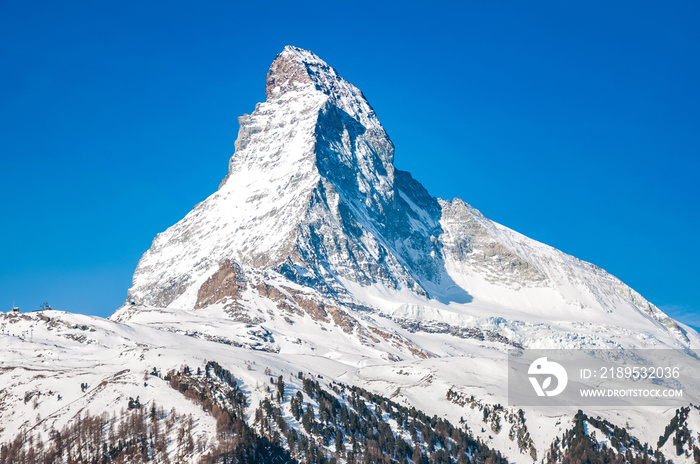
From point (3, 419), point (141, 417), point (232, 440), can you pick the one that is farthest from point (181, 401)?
point (3, 419)

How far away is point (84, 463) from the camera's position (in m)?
176

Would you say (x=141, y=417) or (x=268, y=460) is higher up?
(x=141, y=417)

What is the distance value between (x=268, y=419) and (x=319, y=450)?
595 inches

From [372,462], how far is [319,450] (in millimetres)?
13204

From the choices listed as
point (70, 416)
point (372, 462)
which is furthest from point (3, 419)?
point (372, 462)

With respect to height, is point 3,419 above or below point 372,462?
above

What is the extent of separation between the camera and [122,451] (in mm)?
179250

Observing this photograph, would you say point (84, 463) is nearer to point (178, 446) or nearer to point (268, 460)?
point (178, 446)

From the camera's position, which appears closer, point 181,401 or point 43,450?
point 43,450

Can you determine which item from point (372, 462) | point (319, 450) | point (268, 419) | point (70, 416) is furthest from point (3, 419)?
point (372, 462)

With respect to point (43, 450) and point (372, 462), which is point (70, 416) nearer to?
point (43, 450)

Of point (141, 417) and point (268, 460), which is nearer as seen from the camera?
point (268, 460)

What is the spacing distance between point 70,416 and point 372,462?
72.4 meters

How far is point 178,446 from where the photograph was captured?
584ft
